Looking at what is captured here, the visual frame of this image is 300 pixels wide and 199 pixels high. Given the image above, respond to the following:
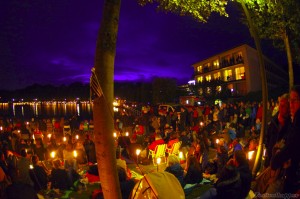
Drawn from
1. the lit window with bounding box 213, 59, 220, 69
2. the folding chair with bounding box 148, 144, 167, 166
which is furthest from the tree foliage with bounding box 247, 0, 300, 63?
the lit window with bounding box 213, 59, 220, 69

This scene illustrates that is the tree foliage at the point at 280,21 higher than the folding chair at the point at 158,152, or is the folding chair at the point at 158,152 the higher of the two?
the tree foliage at the point at 280,21

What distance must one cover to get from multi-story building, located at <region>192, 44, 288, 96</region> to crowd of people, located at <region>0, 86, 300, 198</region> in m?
34.8

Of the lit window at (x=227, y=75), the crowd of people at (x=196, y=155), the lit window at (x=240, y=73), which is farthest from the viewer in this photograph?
the lit window at (x=227, y=75)

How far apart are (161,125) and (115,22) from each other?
17.1 m

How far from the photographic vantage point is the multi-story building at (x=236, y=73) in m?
54.7

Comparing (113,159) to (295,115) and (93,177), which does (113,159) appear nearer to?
(295,115)

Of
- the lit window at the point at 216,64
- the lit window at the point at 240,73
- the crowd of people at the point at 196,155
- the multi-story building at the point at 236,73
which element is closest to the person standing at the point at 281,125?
the crowd of people at the point at 196,155

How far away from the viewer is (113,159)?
4.15 meters

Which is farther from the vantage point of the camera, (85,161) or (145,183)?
(85,161)

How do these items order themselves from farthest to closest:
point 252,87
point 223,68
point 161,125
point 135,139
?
point 223,68, point 252,87, point 161,125, point 135,139

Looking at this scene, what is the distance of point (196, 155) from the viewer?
12.2 metres

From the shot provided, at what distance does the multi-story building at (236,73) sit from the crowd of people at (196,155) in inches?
1371

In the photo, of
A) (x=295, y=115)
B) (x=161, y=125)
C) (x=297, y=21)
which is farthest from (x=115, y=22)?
(x=161, y=125)

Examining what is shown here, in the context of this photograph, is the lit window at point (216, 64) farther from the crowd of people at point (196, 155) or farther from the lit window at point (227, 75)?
the crowd of people at point (196, 155)
